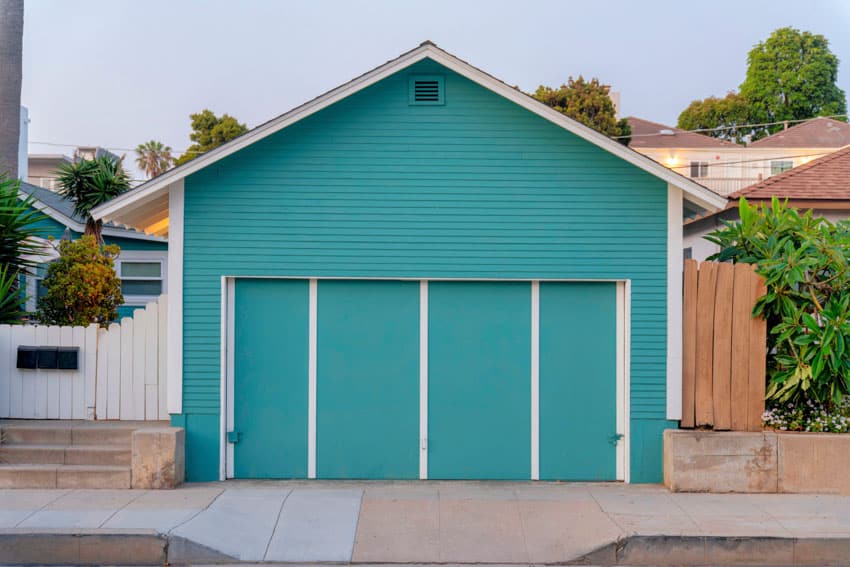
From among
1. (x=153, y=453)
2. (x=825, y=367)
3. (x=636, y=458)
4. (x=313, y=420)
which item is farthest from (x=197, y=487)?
(x=825, y=367)

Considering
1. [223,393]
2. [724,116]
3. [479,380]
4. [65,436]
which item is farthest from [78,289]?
[724,116]

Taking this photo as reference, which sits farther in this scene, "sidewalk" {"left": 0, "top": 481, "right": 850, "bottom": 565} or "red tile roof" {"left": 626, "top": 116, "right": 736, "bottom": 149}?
"red tile roof" {"left": 626, "top": 116, "right": 736, "bottom": 149}

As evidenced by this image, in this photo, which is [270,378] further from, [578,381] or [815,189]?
[815,189]

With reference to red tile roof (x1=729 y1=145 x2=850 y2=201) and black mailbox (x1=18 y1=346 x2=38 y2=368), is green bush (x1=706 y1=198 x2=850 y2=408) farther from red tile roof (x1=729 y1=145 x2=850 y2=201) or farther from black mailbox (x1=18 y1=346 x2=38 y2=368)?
black mailbox (x1=18 y1=346 x2=38 y2=368)

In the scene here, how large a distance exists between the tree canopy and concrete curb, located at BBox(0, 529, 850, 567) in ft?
163

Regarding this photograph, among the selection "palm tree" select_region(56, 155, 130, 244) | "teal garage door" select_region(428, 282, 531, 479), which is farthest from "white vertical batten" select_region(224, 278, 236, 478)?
"palm tree" select_region(56, 155, 130, 244)

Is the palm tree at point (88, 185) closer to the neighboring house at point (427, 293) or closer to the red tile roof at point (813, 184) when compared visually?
the neighboring house at point (427, 293)

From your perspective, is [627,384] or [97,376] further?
[97,376]

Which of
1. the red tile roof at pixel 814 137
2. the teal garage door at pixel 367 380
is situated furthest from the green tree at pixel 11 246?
the red tile roof at pixel 814 137

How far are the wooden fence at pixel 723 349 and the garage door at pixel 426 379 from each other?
2.84 ft

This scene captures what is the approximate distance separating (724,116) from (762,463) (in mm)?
49295

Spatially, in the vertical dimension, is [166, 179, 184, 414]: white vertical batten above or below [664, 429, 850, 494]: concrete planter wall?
above

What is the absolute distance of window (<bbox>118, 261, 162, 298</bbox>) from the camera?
18.8 meters

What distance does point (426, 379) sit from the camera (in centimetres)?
1033
